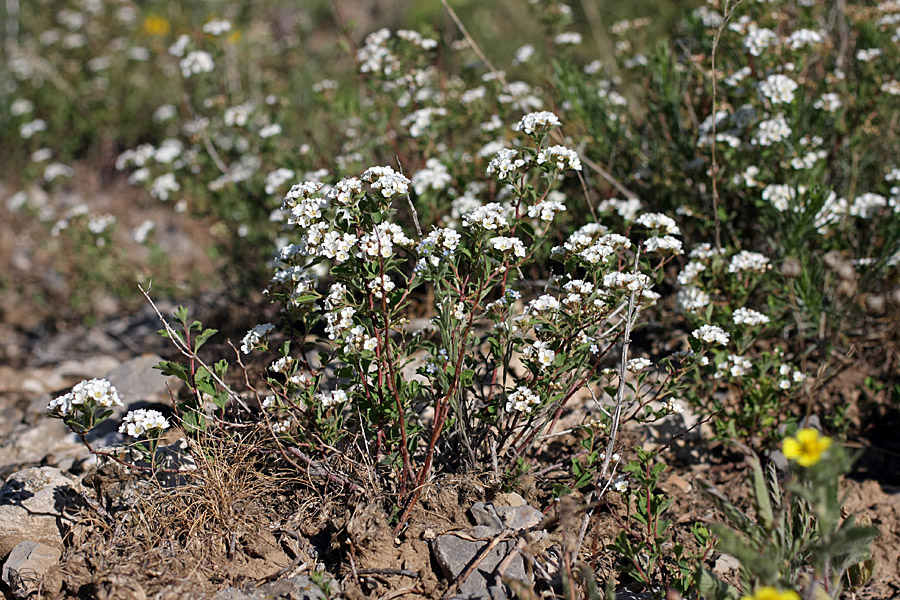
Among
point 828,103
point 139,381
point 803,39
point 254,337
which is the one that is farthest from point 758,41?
point 139,381

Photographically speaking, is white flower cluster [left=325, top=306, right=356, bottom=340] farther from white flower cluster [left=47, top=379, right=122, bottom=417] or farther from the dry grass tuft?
white flower cluster [left=47, top=379, right=122, bottom=417]

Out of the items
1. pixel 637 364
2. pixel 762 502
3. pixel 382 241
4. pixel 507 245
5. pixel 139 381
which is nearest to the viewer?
pixel 762 502

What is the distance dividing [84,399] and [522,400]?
153cm

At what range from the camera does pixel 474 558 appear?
8.82 ft

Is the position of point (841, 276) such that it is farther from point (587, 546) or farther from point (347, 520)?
point (347, 520)

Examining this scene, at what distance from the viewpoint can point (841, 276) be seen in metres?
3.71

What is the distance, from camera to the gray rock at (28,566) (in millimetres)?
2701

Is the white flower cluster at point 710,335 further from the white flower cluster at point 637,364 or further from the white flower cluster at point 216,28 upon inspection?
the white flower cluster at point 216,28

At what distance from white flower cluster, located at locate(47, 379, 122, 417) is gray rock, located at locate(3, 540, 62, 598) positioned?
0.59 meters

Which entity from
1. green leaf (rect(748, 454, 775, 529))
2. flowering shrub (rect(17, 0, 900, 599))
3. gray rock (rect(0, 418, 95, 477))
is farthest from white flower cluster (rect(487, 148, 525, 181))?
gray rock (rect(0, 418, 95, 477))

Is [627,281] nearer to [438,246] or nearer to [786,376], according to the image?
[438,246]

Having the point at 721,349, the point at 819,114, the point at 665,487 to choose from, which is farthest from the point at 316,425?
the point at 819,114

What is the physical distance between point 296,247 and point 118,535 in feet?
4.10

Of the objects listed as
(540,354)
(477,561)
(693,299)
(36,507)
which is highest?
(540,354)
